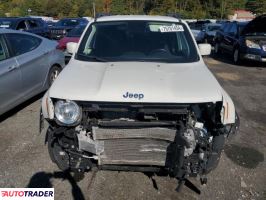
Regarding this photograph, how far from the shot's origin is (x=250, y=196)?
12.3 feet

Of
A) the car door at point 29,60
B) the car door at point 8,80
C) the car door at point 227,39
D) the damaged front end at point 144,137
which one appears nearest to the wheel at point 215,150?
the damaged front end at point 144,137

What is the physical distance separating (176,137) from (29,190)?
4.55 feet

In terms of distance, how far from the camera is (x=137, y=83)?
11.2 ft

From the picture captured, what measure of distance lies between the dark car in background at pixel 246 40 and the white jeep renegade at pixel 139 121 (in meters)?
8.32

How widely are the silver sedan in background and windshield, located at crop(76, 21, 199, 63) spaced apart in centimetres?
162

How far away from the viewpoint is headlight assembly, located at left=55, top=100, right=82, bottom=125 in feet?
10.6

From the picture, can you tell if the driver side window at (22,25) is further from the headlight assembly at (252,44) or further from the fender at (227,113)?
the fender at (227,113)

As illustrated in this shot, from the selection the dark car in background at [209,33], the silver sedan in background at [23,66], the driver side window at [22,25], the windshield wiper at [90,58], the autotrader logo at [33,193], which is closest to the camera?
the autotrader logo at [33,193]

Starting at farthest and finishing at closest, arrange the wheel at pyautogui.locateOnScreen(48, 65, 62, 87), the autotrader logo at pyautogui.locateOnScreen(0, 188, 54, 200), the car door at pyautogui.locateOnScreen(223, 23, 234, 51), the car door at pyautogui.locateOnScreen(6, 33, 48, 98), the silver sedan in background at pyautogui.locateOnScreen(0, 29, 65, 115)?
1. the car door at pyautogui.locateOnScreen(223, 23, 234, 51)
2. the wheel at pyautogui.locateOnScreen(48, 65, 62, 87)
3. the car door at pyautogui.locateOnScreen(6, 33, 48, 98)
4. the silver sedan in background at pyautogui.locateOnScreen(0, 29, 65, 115)
5. the autotrader logo at pyautogui.locateOnScreen(0, 188, 54, 200)

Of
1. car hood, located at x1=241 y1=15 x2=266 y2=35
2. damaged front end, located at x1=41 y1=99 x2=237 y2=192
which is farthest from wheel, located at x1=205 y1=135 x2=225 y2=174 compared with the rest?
car hood, located at x1=241 y1=15 x2=266 y2=35

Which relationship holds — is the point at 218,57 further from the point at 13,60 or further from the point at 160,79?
the point at 160,79

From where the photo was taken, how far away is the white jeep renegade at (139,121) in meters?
3.21

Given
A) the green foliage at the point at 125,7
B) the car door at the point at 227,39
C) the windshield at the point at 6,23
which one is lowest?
the green foliage at the point at 125,7

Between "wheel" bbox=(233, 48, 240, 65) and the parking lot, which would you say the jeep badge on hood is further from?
"wheel" bbox=(233, 48, 240, 65)
